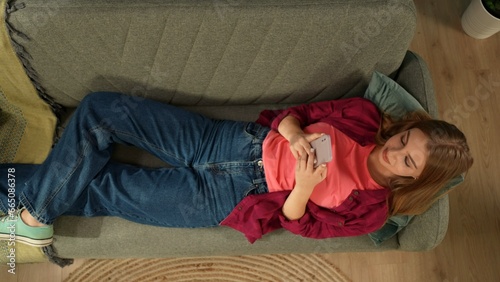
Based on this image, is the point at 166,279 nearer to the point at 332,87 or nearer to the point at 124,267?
the point at 124,267

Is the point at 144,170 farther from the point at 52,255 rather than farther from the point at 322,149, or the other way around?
the point at 322,149

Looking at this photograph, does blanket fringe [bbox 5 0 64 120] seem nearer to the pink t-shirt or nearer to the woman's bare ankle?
the woman's bare ankle

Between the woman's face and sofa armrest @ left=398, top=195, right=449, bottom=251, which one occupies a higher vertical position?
the woman's face

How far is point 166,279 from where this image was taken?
71.0 inches

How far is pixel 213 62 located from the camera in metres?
1.43

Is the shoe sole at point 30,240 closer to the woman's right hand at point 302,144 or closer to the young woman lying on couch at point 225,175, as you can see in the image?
the young woman lying on couch at point 225,175

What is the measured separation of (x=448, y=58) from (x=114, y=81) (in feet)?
5.44

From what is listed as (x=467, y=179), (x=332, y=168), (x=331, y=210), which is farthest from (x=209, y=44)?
(x=467, y=179)

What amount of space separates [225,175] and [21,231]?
69 centimetres

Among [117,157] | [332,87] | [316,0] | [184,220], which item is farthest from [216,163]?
[316,0]

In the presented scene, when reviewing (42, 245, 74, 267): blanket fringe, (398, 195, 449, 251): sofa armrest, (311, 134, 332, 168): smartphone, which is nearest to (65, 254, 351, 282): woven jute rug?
(42, 245, 74, 267): blanket fringe

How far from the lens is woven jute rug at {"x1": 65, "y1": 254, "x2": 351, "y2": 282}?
178cm

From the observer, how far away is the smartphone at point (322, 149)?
1185 mm

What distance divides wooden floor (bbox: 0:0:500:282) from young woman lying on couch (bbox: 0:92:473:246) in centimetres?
53
